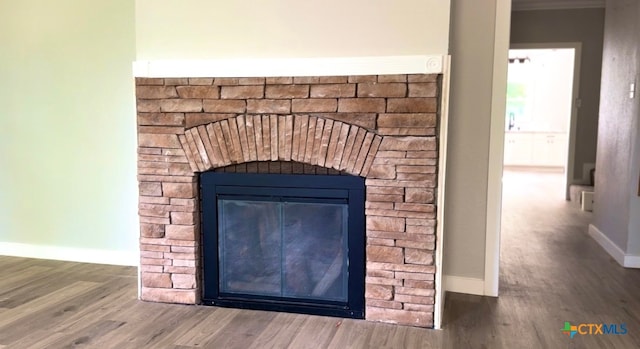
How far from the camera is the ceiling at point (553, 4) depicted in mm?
6168

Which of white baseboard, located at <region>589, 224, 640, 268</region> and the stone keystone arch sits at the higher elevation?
the stone keystone arch

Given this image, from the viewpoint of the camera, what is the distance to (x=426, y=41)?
8.21 ft

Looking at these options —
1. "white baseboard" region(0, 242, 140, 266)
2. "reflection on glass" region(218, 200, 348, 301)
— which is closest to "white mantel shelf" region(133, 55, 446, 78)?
"reflection on glass" region(218, 200, 348, 301)

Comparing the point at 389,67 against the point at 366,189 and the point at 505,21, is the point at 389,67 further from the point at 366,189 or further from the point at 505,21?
the point at 505,21

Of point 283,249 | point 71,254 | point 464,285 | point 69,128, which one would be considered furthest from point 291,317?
point 69,128

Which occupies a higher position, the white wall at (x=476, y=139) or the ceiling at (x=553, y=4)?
the ceiling at (x=553, y=4)

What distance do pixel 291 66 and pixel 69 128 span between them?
191 centimetres

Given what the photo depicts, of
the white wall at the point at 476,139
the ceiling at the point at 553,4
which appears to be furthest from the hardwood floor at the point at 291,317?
the ceiling at the point at 553,4

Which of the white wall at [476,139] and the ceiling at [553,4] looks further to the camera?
the ceiling at [553,4]

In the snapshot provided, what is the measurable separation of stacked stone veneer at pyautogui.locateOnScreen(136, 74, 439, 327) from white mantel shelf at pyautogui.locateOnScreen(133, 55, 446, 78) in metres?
0.03

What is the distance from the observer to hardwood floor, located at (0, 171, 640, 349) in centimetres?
245

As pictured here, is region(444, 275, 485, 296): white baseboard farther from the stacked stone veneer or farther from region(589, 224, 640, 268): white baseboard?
region(589, 224, 640, 268): white baseboard

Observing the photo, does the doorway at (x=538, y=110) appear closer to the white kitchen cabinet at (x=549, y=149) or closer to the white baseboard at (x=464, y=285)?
the white kitchen cabinet at (x=549, y=149)

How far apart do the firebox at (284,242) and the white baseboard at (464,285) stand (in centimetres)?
72
